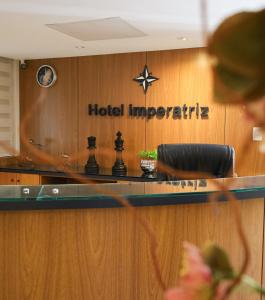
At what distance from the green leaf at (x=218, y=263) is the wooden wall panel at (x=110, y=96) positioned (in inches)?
170

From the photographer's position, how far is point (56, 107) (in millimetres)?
5258

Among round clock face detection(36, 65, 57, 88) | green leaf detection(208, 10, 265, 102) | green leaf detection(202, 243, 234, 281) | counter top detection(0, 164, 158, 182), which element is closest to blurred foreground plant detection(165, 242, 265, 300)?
green leaf detection(202, 243, 234, 281)

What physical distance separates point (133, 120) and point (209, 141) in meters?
1.05

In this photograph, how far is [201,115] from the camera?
4.38 m

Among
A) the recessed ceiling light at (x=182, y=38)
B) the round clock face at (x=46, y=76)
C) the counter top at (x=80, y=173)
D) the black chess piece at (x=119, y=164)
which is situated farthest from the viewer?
the round clock face at (x=46, y=76)

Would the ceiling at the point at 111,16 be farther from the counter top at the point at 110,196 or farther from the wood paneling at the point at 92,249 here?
the wood paneling at the point at 92,249

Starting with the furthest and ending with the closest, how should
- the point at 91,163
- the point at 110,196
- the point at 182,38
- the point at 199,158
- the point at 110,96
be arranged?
the point at 110,96 → the point at 91,163 → the point at 182,38 → the point at 199,158 → the point at 110,196

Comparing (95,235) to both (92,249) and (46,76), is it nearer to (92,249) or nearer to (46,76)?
(92,249)

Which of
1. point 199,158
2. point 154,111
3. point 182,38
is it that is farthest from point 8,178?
point 199,158

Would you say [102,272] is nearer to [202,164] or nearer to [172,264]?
[172,264]

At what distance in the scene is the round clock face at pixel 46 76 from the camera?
524cm

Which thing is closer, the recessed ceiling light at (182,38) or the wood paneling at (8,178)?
the recessed ceiling light at (182,38)

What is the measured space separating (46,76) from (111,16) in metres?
2.59

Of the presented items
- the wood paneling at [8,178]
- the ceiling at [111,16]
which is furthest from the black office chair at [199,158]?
the wood paneling at [8,178]
